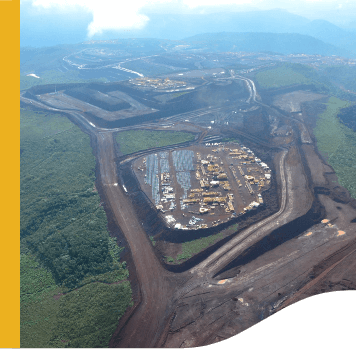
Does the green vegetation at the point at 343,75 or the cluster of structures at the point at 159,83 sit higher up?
the green vegetation at the point at 343,75

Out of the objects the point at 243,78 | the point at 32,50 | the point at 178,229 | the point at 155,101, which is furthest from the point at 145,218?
the point at 32,50

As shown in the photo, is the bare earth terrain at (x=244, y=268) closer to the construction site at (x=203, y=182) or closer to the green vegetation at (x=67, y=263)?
the green vegetation at (x=67, y=263)

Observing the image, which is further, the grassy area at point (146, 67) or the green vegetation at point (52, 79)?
the grassy area at point (146, 67)

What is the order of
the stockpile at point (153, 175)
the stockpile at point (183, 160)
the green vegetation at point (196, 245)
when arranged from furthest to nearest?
the stockpile at point (183, 160)
the stockpile at point (153, 175)
the green vegetation at point (196, 245)

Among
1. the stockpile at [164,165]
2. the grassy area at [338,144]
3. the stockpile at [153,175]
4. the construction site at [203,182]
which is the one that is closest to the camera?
the construction site at [203,182]

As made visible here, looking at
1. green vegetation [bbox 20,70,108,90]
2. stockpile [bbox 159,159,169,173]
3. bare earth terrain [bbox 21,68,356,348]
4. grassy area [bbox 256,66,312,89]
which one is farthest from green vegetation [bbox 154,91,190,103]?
green vegetation [bbox 20,70,108,90]

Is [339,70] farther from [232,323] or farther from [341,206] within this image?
[232,323]

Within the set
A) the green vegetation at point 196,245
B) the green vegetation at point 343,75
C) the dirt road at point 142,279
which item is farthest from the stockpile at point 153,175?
the green vegetation at point 343,75

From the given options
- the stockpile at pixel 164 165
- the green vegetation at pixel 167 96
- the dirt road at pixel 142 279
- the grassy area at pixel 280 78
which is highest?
the grassy area at pixel 280 78

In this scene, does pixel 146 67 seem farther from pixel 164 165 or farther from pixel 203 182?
pixel 203 182
